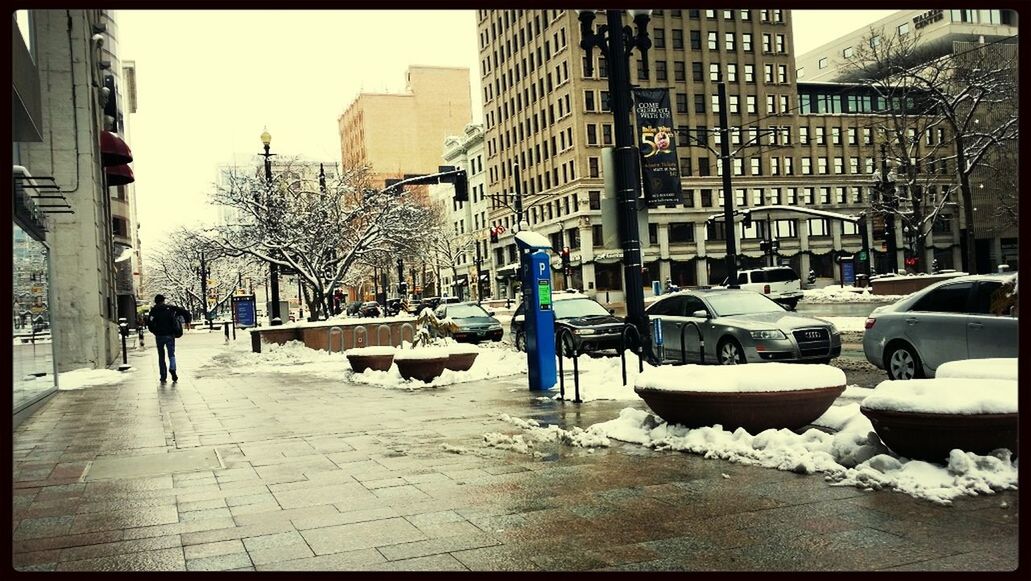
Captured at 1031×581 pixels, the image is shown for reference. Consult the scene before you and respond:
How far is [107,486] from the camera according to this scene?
7.21 metres

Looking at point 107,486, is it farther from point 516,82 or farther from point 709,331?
point 516,82

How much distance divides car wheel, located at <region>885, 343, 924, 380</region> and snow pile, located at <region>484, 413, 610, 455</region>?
18.6 ft

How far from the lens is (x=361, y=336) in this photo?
2667 cm

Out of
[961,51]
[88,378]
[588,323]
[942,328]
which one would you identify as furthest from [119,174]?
[961,51]

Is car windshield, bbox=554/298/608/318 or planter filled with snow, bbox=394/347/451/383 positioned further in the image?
car windshield, bbox=554/298/608/318

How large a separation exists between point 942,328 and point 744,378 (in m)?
5.14

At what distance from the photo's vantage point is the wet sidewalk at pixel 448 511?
4.62 m

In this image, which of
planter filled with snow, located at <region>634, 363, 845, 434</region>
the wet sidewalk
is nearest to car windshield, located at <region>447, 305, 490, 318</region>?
the wet sidewalk

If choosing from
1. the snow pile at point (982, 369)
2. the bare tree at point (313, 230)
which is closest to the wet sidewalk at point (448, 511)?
the snow pile at point (982, 369)

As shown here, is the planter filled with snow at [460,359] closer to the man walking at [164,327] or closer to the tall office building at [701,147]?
the man walking at [164,327]

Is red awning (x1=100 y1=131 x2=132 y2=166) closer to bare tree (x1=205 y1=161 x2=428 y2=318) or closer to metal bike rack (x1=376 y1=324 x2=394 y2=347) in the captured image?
bare tree (x1=205 y1=161 x2=428 y2=318)

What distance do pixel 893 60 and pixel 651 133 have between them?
100 ft

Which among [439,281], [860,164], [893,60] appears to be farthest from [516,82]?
[893,60]

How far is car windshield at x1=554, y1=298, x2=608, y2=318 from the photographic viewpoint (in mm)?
21125
